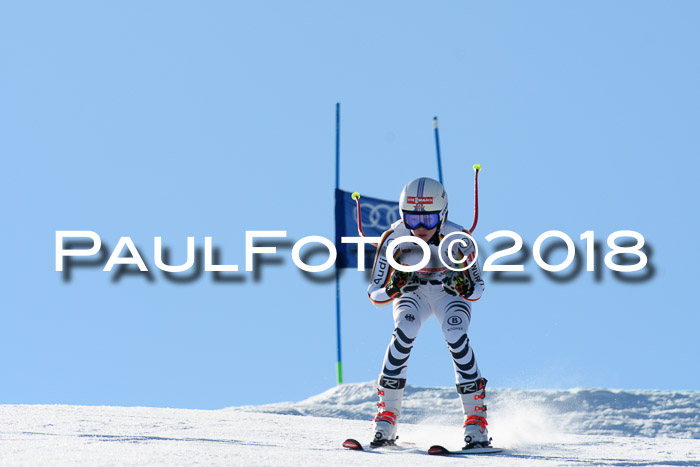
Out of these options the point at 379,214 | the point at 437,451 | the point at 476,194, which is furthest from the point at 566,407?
the point at 437,451

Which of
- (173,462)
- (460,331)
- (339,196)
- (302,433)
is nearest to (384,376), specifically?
(460,331)

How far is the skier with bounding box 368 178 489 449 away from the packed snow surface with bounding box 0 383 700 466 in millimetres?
435

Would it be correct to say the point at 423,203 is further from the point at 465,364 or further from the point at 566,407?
the point at 566,407

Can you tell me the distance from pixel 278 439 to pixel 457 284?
1.78 metres

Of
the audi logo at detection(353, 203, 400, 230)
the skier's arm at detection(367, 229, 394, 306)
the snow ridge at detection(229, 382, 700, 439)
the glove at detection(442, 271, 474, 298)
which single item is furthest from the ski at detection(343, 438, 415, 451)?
the audi logo at detection(353, 203, 400, 230)

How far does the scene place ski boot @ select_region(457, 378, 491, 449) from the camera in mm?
6367

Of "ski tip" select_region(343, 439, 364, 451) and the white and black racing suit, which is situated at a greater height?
the white and black racing suit

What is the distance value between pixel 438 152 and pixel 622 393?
4.26 m

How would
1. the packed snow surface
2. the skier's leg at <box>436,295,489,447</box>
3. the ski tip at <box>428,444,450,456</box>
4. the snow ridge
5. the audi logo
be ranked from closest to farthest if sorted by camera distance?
the packed snow surface < the ski tip at <box>428,444,450,456</box> < the skier's leg at <box>436,295,489,447</box> < the snow ridge < the audi logo

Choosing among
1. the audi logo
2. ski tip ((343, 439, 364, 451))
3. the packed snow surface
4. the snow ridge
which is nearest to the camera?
the packed snow surface

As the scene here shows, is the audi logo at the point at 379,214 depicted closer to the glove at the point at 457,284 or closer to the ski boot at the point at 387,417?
the glove at the point at 457,284

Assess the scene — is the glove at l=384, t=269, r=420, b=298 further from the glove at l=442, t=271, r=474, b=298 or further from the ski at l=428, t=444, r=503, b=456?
the ski at l=428, t=444, r=503, b=456

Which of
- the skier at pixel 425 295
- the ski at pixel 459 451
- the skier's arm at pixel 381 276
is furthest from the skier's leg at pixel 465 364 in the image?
the skier's arm at pixel 381 276

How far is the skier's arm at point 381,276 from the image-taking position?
664 cm
